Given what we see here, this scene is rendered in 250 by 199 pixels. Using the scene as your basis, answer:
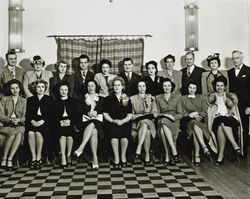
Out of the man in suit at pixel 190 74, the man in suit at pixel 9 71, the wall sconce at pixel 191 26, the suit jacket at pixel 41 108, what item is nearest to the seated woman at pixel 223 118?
the man in suit at pixel 190 74

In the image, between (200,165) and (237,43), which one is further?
(237,43)

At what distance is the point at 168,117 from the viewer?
17.3 ft

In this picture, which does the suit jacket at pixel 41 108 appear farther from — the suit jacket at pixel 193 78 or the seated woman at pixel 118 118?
the suit jacket at pixel 193 78

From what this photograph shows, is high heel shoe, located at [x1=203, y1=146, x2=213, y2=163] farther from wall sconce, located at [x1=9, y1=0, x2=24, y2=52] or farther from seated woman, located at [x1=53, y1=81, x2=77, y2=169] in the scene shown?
wall sconce, located at [x1=9, y1=0, x2=24, y2=52]

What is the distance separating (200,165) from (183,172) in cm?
47

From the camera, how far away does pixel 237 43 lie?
7020mm

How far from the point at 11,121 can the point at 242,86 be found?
367cm

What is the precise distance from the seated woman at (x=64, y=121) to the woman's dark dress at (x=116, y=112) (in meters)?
0.48

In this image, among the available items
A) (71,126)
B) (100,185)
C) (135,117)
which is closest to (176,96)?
(135,117)

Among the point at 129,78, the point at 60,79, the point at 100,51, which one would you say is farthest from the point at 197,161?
the point at 100,51

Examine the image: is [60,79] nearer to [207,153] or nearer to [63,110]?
[63,110]

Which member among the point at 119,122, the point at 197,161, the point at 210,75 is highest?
the point at 210,75

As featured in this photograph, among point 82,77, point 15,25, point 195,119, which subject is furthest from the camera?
point 15,25

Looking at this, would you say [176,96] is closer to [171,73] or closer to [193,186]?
[171,73]
